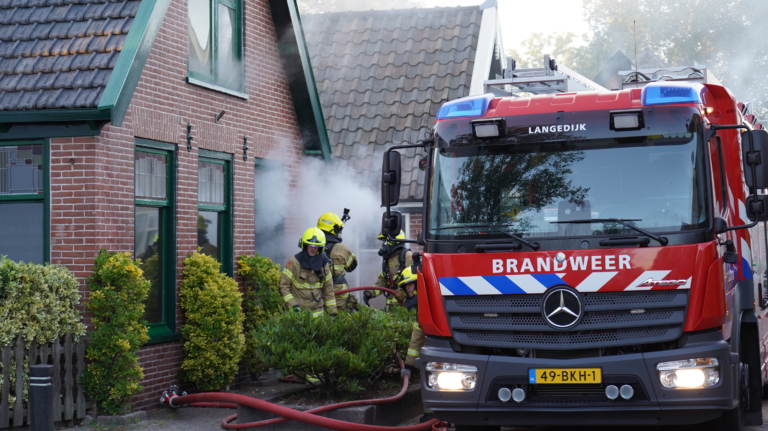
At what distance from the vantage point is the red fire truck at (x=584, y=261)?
685cm

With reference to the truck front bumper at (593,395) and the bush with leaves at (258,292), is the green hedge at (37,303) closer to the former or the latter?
the bush with leaves at (258,292)

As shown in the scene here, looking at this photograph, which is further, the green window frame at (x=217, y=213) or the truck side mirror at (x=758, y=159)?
the green window frame at (x=217, y=213)

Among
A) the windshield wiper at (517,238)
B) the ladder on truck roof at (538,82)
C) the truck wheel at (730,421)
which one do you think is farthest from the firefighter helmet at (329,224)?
the truck wheel at (730,421)

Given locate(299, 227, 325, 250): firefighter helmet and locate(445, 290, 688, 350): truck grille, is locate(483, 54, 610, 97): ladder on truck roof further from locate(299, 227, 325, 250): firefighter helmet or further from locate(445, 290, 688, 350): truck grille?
locate(445, 290, 688, 350): truck grille

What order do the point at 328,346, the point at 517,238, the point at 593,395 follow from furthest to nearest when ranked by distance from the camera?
the point at 328,346
the point at 517,238
the point at 593,395

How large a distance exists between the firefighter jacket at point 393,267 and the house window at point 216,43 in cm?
309

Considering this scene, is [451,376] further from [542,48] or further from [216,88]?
[542,48]

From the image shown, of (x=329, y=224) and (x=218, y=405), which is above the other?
(x=329, y=224)

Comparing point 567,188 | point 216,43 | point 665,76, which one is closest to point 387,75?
point 216,43

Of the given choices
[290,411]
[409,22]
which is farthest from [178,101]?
[409,22]

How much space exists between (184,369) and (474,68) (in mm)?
9609

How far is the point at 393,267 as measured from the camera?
13.4m

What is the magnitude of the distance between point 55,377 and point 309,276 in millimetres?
3419

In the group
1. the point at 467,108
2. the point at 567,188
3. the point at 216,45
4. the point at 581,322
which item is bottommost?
the point at 581,322
